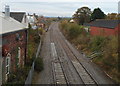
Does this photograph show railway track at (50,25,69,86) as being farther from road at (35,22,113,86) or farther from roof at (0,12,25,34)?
roof at (0,12,25,34)

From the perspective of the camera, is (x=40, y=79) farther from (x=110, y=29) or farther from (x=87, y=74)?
(x=110, y=29)

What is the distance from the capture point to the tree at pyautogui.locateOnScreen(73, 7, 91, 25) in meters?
69.7

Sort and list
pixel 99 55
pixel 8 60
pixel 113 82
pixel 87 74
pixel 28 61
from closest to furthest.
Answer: pixel 8 60 < pixel 113 82 < pixel 87 74 < pixel 28 61 < pixel 99 55

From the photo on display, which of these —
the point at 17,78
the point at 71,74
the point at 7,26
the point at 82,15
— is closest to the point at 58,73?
the point at 71,74

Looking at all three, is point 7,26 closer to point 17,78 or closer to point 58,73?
point 17,78

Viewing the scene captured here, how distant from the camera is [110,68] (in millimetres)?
17078

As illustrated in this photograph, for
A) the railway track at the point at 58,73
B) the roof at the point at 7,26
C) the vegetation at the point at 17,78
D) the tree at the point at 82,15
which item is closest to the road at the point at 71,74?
the railway track at the point at 58,73

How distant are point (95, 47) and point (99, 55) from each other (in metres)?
3.85

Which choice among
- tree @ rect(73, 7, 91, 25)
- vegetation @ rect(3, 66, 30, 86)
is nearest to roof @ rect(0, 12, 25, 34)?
vegetation @ rect(3, 66, 30, 86)

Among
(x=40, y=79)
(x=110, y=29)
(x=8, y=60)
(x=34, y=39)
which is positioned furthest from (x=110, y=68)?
(x=34, y=39)

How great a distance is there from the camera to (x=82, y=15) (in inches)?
2739

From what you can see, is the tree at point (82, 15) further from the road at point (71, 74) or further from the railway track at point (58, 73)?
the railway track at point (58, 73)

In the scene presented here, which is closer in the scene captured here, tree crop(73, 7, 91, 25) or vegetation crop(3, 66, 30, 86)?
vegetation crop(3, 66, 30, 86)

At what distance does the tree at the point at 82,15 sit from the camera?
6969 centimetres
